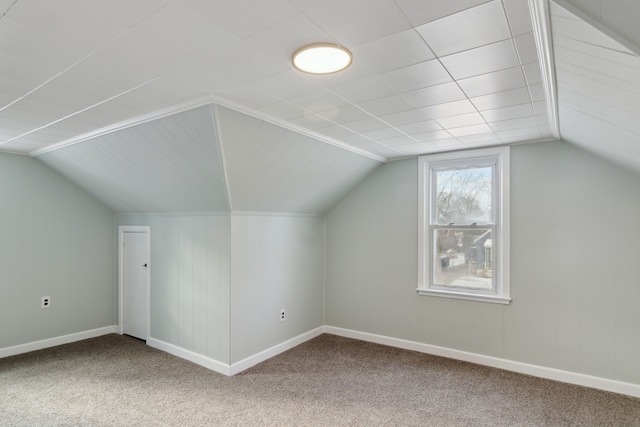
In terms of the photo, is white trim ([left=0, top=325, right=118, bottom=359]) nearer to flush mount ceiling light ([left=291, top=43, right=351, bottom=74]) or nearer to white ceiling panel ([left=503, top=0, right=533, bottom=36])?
flush mount ceiling light ([left=291, top=43, right=351, bottom=74])

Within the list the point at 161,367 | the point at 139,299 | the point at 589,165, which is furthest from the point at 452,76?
the point at 139,299

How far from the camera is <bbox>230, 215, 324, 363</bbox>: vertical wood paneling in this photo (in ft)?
11.5

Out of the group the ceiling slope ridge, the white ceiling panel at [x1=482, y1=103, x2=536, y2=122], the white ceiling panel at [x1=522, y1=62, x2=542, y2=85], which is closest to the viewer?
the ceiling slope ridge

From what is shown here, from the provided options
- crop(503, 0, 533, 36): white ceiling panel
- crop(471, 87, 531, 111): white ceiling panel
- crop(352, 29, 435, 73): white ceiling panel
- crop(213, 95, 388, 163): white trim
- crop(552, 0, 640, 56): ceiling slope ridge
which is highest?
crop(503, 0, 533, 36): white ceiling panel

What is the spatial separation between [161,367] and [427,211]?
319 cm

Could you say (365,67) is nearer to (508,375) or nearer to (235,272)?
(235,272)

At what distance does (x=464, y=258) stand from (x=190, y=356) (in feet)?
10.0

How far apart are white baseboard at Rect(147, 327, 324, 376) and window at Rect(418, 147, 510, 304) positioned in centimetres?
158

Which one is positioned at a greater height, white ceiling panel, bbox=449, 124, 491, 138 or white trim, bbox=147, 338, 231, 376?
white ceiling panel, bbox=449, 124, 491, 138

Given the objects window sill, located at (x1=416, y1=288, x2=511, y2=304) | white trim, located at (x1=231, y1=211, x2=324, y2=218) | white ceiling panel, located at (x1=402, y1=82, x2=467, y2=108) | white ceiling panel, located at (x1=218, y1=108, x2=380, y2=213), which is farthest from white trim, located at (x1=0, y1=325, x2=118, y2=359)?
white ceiling panel, located at (x1=402, y1=82, x2=467, y2=108)

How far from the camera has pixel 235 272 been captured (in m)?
3.48

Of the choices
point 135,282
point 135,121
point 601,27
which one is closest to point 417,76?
point 601,27

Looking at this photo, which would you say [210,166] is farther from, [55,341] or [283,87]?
[55,341]

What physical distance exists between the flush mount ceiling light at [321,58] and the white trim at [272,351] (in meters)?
2.76
